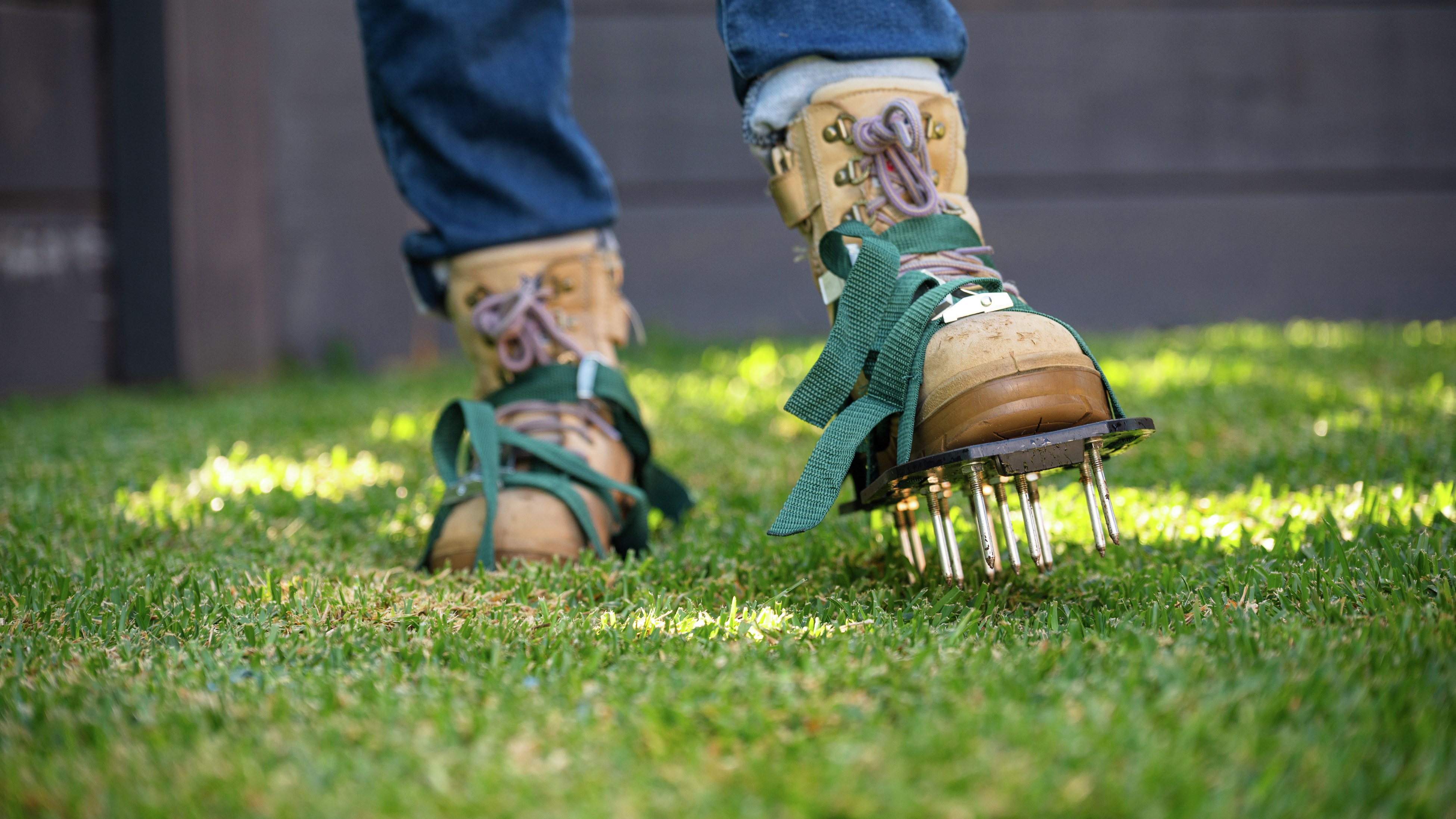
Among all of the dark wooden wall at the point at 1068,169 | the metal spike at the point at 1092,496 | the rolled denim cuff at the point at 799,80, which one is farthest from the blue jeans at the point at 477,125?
the dark wooden wall at the point at 1068,169

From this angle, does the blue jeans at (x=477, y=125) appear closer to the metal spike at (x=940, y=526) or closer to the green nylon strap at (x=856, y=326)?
the green nylon strap at (x=856, y=326)

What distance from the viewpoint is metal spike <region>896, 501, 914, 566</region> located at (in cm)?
121

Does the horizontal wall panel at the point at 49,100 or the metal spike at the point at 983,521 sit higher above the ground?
the horizontal wall panel at the point at 49,100

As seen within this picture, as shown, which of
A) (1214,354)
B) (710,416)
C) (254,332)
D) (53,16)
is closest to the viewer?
(710,416)

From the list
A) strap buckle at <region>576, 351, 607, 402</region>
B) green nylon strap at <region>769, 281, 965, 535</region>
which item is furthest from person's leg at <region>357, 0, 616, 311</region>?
green nylon strap at <region>769, 281, 965, 535</region>

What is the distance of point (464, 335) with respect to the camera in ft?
5.11

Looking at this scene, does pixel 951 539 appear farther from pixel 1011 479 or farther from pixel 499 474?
pixel 499 474

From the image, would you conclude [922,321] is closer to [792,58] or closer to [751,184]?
[792,58]

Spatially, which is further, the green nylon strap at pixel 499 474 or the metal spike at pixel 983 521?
the green nylon strap at pixel 499 474

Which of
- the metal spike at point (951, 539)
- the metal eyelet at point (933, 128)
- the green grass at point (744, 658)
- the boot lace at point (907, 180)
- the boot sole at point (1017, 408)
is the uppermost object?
the metal eyelet at point (933, 128)

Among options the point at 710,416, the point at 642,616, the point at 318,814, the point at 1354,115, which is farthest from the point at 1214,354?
the point at 318,814

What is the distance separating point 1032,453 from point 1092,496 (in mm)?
116

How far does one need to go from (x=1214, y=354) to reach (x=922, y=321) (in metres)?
2.53

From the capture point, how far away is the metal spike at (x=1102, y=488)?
3.33 feet
